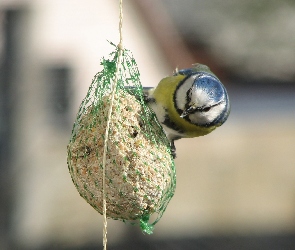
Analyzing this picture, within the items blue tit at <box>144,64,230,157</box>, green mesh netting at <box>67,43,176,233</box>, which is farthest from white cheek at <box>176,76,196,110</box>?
green mesh netting at <box>67,43,176,233</box>

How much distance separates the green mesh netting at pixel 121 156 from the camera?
183 centimetres

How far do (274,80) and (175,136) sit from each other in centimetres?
408

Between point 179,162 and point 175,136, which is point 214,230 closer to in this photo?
point 179,162

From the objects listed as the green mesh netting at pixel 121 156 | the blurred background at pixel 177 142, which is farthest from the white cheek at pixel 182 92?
the blurred background at pixel 177 142

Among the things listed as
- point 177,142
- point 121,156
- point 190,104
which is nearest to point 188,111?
point 190,104

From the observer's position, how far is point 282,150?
5.28 m

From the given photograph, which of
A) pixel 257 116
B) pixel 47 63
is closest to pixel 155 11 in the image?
pixel 257 116

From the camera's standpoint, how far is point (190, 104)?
2.28 m

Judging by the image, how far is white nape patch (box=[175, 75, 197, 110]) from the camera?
2311mm

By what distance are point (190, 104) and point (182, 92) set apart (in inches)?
3.1

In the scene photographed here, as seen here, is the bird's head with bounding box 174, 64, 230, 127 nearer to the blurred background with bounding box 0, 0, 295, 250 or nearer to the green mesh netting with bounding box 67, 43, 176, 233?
the green mesh netting with bounding box 67, 43, 176, 233

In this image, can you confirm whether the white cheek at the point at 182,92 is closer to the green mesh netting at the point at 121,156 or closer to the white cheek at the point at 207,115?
the white cheek at the point at 207,115

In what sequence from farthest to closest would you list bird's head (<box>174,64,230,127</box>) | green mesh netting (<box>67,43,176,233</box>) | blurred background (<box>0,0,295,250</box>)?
blurred background (<box>0,0,295,250</box>), bird's head (<box>174,64,230,127</box>), green mesh netting (<box>67,43,176,233</box>)

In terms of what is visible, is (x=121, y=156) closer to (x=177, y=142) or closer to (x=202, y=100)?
(x=202, y=100)
